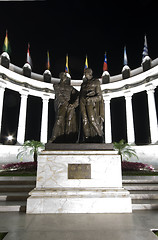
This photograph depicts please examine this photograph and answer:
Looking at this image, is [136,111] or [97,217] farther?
[136,111]

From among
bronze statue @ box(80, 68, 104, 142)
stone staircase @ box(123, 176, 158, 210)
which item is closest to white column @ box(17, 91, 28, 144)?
→ stone staircase @ box(123, 176, 158, 210)

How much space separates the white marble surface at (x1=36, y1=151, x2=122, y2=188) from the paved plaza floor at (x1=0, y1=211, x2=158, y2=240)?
1.35 m

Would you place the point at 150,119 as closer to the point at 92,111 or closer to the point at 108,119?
the point at 108,119

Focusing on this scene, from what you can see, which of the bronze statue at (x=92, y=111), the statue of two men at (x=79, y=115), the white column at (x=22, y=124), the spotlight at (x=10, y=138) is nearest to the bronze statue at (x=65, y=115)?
the statue of two men at (x=79, y=115)

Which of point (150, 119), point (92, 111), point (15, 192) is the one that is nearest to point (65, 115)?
point (92, 111)

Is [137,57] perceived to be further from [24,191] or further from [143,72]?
[24,191]

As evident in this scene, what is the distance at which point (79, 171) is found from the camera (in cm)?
783

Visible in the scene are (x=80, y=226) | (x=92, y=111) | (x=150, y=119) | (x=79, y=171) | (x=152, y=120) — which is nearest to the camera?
(x=80, y=226)

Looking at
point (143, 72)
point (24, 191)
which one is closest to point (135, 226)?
point (24, 191)

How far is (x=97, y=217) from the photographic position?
6590 millimetres

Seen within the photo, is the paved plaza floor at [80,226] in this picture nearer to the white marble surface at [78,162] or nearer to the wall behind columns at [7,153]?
the white marble surface at [78,162]

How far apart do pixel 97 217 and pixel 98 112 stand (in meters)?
5.59

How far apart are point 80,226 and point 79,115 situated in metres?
6.30

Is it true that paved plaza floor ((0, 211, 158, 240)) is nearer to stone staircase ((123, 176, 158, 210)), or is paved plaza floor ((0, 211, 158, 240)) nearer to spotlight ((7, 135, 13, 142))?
stone staircase ((123, 176, 158, 210))
